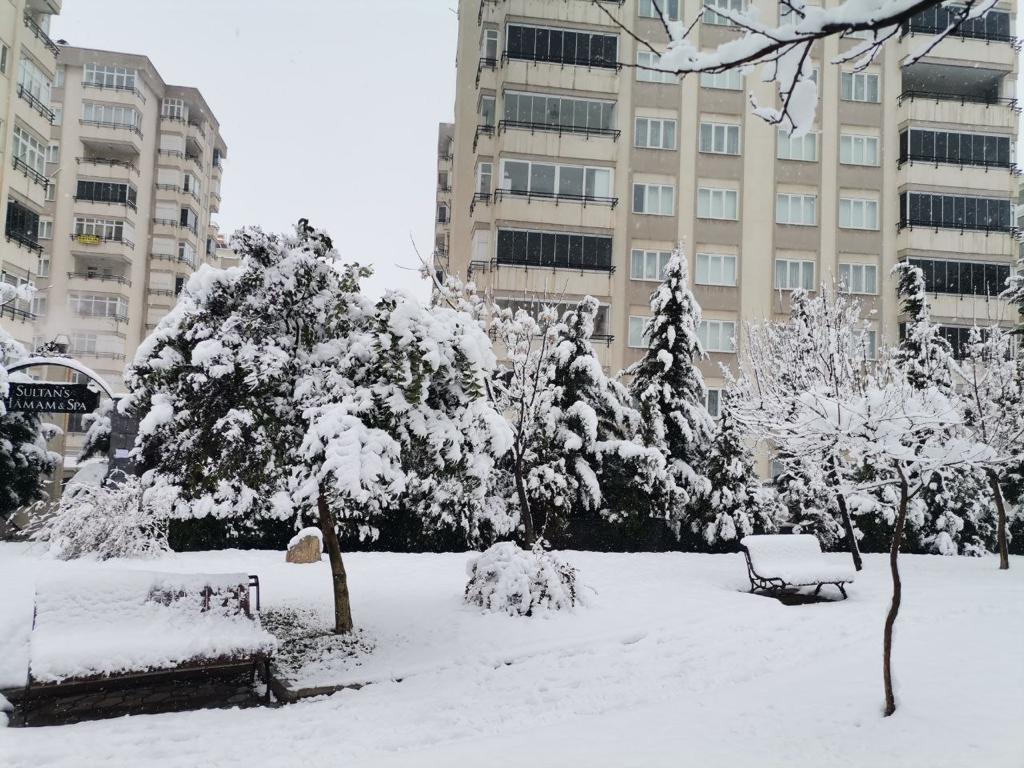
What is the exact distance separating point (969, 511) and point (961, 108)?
1765 centimetres

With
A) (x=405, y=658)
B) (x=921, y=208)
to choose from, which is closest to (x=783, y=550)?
(x=405, y=658)

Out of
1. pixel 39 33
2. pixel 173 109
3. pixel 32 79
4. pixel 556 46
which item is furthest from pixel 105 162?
pixel 556 46

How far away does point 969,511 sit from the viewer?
20844mm

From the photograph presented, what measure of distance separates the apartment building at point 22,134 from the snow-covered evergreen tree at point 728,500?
22905 millimetres

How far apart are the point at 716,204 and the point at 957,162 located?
30.8 feet

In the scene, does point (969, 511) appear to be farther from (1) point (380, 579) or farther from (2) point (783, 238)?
(1) point (380, 579)

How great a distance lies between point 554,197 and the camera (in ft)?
93.2

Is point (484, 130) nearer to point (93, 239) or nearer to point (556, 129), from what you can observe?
point (556, 129)

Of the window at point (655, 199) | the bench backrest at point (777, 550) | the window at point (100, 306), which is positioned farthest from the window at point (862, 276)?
the window at point (100, 306)

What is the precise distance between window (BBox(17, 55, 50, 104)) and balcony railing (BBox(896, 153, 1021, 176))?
31631mm

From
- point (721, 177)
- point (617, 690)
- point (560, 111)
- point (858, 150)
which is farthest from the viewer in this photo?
point (858, 150)

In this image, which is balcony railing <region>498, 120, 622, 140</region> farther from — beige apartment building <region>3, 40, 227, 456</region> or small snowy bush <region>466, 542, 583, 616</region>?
beige apartment building <region>3, 40, 227, 456</region>

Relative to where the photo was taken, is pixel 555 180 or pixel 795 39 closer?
pixel 795 39

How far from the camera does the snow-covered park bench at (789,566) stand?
44.4 feet
